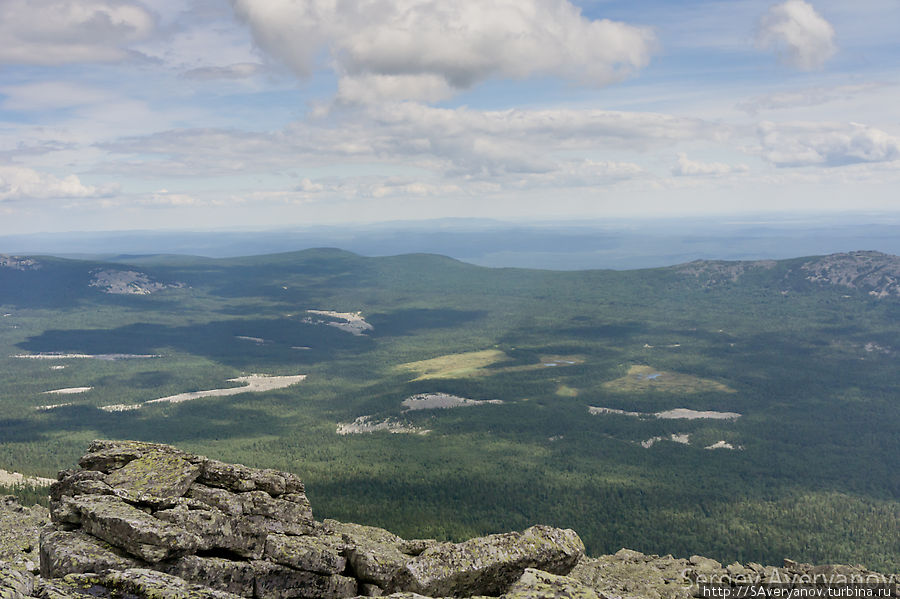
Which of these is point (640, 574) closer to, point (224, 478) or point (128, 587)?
point (224, 478)

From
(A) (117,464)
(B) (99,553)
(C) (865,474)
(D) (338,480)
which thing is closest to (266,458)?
(D) (338,480)

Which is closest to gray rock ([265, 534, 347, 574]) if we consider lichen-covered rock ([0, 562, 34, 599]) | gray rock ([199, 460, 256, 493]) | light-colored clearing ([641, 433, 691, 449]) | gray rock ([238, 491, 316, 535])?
gray rock ([238, 491, 316, 535])

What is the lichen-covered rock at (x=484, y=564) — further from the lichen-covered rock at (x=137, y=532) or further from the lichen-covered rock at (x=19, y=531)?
the lichen-covered rock at (x=19, y=531)

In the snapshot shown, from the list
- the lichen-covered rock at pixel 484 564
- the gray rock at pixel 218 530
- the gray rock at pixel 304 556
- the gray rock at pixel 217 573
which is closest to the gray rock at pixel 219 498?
the gray rock at pixel 218 530

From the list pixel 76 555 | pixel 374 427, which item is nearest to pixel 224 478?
pixel 76 555

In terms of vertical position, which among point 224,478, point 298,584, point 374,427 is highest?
point 224,478
